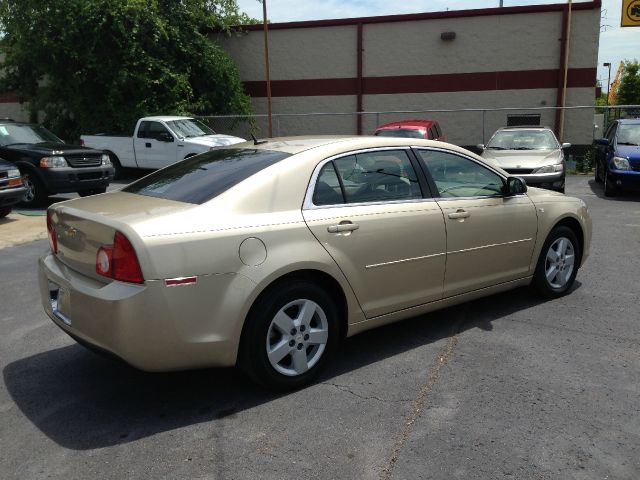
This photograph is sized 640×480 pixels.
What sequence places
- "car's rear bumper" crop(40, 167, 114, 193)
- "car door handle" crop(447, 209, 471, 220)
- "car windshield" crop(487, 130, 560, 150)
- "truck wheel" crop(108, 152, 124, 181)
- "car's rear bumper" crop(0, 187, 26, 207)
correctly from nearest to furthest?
"car door handle" crop(447, 209, 471, 220), "car's rear bumper" crop(0, 187, 26, 207), "car's rear bumper" crop(40, 167, 114, 193), "car windshield" crop(487, 130, 560, 150), "truck wheel" crop(108, 152, 124, 181)

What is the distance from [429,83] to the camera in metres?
21.6

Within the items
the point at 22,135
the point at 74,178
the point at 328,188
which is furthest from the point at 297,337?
the point at 22,135

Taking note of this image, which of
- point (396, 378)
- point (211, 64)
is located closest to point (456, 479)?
point (396, 378)

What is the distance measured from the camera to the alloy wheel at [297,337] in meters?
3.60

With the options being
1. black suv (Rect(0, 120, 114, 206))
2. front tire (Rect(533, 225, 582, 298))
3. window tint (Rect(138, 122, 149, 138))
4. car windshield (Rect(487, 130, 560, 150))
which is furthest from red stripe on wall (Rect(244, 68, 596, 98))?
front tire (Rect(533, 225, 582, 298))

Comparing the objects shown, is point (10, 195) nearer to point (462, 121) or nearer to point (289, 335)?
point (289, 335)

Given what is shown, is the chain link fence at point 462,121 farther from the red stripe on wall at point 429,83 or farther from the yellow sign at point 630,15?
the yellow sign at point 630,15

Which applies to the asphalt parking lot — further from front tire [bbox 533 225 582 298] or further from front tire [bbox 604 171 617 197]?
front tire [bbox 604 171 617 197]

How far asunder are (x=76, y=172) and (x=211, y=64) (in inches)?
429

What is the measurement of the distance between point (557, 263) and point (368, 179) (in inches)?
92.0

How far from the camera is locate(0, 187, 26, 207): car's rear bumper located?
9609 mm

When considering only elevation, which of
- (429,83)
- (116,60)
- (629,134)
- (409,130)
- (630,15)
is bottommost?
(629,134)

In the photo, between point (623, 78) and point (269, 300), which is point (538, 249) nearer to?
point (269, 300)

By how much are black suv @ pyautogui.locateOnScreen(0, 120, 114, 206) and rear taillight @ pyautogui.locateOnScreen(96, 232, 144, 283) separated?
8421 millimetres
